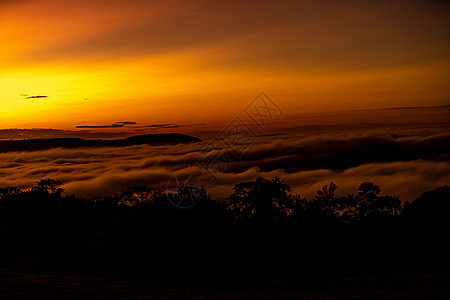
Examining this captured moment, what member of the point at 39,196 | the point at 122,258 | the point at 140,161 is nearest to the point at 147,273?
the point at 122,258

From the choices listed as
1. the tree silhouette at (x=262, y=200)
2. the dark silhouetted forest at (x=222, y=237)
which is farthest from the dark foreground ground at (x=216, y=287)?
the tree silhouette at (x=262, y=200)

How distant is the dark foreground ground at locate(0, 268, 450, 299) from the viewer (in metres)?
29.3

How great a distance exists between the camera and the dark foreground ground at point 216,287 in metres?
29.3

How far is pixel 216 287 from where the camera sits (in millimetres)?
35531

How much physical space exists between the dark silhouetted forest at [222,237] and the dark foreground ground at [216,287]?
10.6 feet

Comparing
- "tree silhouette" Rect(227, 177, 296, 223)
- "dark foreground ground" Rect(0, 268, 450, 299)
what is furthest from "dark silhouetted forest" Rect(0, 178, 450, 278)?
"dark foreground ground" Rect(0, 268, 450, 299)

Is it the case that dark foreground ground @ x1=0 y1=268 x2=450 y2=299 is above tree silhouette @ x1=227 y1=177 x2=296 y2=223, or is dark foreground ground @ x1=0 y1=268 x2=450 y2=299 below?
below

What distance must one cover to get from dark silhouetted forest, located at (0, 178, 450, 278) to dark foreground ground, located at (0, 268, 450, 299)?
10.6 feet

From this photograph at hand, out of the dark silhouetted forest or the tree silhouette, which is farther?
the tree silhouette

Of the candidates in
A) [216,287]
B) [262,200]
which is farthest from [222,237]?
[262,200]

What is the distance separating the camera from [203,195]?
46188mm

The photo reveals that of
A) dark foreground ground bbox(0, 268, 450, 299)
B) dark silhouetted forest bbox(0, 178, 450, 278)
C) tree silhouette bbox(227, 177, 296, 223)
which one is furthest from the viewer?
tree silhouette bbox(227, 177, 296, 223)

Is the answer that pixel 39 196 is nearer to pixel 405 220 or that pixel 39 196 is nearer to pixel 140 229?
pixel 140 229

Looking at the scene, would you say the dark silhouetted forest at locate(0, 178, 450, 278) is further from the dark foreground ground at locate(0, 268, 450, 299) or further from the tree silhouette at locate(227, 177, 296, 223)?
the dark foreground ground at locate(0, 268, 450, 299)
